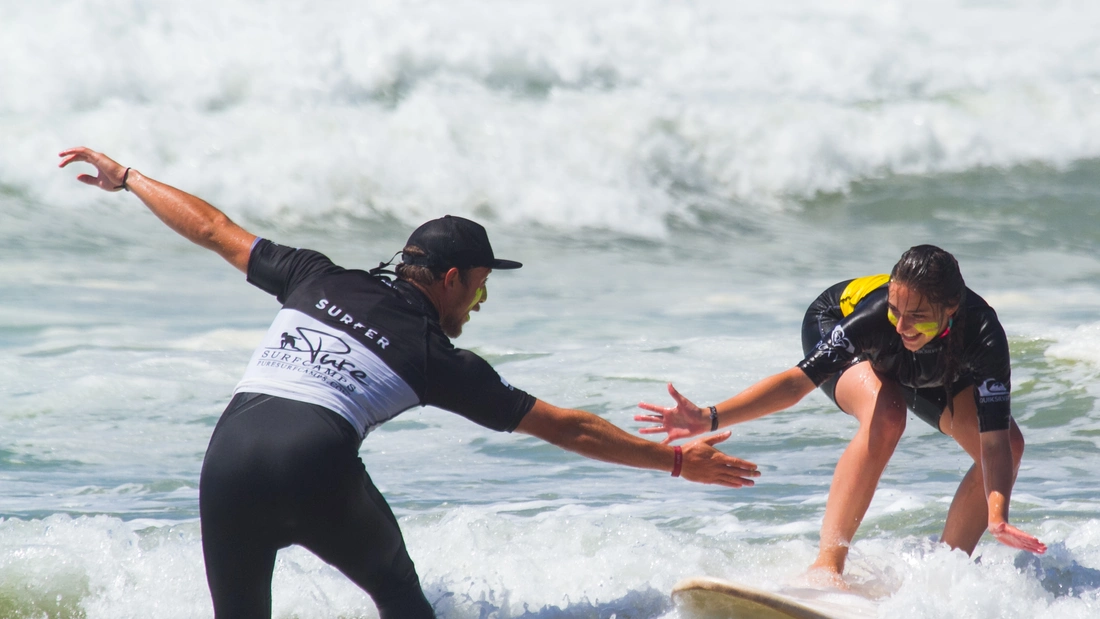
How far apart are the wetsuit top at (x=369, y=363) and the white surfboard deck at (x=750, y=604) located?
88 centimetres

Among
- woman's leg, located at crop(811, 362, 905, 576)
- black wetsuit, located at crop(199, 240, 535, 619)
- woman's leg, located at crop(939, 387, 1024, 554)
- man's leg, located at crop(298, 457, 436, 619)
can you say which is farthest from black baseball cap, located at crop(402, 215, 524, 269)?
woman's leg, located at crop(939, 387, 1024, 554)

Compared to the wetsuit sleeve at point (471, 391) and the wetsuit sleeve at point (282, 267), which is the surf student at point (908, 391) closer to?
the wetsuit sleeve at point (471, 391)

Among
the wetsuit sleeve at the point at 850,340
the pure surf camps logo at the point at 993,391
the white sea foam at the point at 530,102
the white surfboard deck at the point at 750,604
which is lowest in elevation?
the white surfboard deck at the point at 750,604

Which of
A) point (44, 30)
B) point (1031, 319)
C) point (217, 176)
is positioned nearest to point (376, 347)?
point (1031, 319)

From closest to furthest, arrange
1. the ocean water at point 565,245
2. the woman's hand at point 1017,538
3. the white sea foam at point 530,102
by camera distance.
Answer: the woman's hand at point 1017,538 → the ocean water at point 565,245 → the white sea foam at point 530,102

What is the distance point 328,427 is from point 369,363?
0.20 meters

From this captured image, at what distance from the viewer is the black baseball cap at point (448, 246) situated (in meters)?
3.17

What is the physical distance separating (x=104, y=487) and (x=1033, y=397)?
557 cm

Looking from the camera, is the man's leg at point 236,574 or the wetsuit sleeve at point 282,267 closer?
the man's leg at point 236,574

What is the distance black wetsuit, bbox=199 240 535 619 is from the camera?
2832 millimetres

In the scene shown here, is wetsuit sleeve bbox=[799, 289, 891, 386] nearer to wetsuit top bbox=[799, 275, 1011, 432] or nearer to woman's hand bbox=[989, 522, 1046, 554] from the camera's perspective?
wetsuit top bbox=[799, 275, 1011, 432]

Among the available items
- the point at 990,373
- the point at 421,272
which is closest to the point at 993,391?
the point at 990,373

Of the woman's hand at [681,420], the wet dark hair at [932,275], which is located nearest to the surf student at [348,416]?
the woman's hand at [681,420]

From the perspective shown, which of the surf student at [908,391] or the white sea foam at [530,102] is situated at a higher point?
the white sea foam at [530,102]
